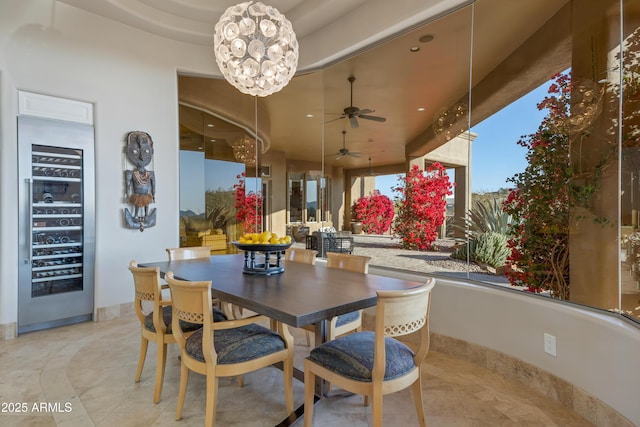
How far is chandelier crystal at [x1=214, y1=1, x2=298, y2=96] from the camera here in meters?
2.45

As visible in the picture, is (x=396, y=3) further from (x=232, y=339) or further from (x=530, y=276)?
(x=232, y=339)

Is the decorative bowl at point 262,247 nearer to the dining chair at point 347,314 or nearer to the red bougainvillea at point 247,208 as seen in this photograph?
the dining chair at point 347,314

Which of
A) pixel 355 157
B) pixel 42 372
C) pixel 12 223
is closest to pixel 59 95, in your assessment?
pixel 12 223

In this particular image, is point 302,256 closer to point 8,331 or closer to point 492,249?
point 492,249

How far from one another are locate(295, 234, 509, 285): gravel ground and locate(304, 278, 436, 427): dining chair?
1.45 metres

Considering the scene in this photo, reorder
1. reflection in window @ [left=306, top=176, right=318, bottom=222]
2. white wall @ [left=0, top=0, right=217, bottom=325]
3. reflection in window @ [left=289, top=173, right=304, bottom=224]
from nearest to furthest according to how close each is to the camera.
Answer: white wall @ [left=0, top=0, right=217, bottom=325] → reflection in window @ [left=306, top=176, right=318, bottom=222] → reflection in window @ [left=289, top=173, right=304, bottom=224]

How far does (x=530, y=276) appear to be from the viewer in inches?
105

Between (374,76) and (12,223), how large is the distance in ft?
13.5

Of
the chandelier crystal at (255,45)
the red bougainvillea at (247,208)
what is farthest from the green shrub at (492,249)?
the red bougainvillea at (247,208)

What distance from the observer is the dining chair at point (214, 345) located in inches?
71.0

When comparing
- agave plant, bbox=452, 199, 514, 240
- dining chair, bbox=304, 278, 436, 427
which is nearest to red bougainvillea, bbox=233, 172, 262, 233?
agave plant, bbox=452, 199, 514, 240

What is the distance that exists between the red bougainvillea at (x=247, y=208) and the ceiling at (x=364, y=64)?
66 centimetres

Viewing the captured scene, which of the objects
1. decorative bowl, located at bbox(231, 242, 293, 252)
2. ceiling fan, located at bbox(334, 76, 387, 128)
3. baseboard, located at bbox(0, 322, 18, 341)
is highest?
ceiling fan, located at bbox(334, 76, 387, 128)

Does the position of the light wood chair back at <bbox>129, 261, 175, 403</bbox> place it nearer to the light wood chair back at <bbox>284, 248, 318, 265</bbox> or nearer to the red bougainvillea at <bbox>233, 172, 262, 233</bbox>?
the light wood chair back at <bbox>284, 248, 318, 265</bbox>
